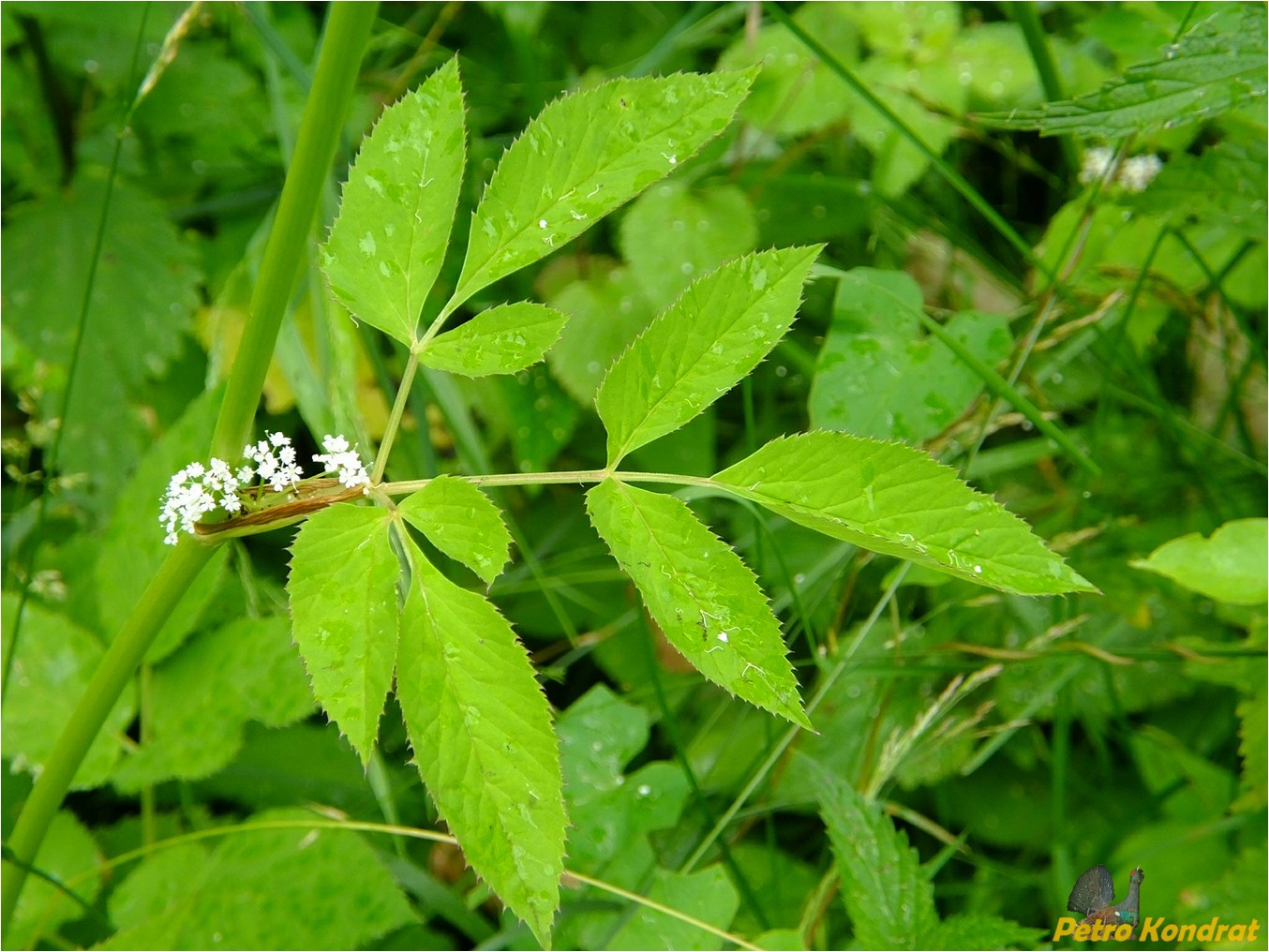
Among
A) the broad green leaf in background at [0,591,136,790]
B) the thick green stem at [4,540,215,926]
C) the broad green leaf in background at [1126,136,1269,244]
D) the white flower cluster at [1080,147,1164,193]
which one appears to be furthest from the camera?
the white flower cluster at [1080,147,1164,193]

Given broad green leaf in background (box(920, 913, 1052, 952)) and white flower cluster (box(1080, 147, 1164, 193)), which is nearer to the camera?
broad green leaf in background (box(920, 913, 1052, 952))

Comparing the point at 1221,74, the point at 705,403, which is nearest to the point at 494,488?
the point at 705,403

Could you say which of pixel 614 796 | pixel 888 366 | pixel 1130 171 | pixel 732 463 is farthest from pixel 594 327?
pixel 1130 171

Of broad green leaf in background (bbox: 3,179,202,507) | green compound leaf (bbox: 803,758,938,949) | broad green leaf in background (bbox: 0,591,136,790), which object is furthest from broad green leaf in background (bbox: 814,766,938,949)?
broad green leaf in background (bbox: 3,179,202,507)

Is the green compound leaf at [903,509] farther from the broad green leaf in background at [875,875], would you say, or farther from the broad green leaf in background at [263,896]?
the broad green leaf in background at [263,896]

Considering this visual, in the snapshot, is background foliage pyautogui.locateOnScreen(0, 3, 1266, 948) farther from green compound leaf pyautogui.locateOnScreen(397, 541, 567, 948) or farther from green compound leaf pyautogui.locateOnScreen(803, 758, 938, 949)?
green compound leaf pyautogui.locateOnScreen(397, 541, 567, 948)

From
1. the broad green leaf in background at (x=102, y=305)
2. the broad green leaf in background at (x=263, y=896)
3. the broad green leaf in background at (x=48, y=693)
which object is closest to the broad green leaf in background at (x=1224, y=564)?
the broad green leaf in background at (x=263, y=896)
